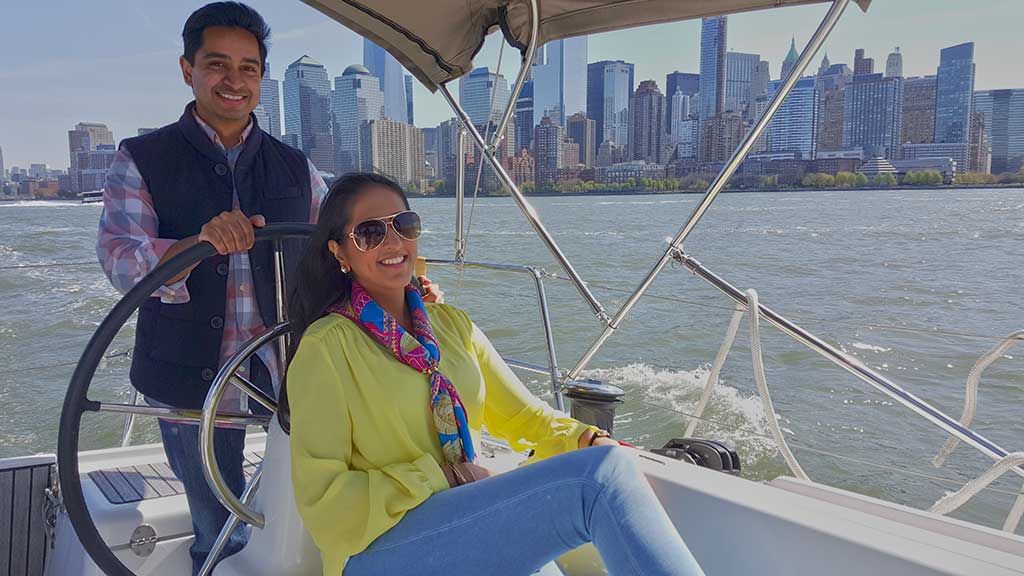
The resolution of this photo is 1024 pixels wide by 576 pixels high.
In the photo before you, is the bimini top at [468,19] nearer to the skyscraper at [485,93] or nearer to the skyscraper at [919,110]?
the skyscraper at [485,93]

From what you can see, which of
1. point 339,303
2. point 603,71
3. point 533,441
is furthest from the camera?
point 603,71

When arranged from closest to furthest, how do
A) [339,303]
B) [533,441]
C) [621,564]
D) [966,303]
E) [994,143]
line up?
[621,564] → [339,303] → [533,441] → [966,303] → [994,143]

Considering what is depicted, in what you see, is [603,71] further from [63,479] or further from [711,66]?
[63,479]

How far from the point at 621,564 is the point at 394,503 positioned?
0.31 metres

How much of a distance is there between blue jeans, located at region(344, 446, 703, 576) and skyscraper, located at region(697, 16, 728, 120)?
549cm

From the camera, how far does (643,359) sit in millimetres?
6543

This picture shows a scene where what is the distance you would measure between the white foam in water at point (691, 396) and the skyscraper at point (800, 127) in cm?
201

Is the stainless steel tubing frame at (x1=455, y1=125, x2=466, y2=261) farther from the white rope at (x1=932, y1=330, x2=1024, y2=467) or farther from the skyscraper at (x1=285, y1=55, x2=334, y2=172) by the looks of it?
the white rope at (x1=932, y1=330, x2=1024, y2=467)

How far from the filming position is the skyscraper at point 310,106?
7.94 feet

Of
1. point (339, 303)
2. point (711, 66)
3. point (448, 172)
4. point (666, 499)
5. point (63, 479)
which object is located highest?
point (711, 66)

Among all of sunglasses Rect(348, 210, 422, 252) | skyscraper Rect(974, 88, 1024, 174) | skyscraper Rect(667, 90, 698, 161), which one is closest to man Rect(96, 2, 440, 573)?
sunglasses Rect(348, 210, 422, 252)

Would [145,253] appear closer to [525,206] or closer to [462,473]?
[462,473]

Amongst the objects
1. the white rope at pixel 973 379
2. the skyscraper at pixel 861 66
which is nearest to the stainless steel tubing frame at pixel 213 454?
the white rope at pixel 973 379

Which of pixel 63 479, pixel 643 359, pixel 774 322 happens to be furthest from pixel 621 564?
pixel 643 359
